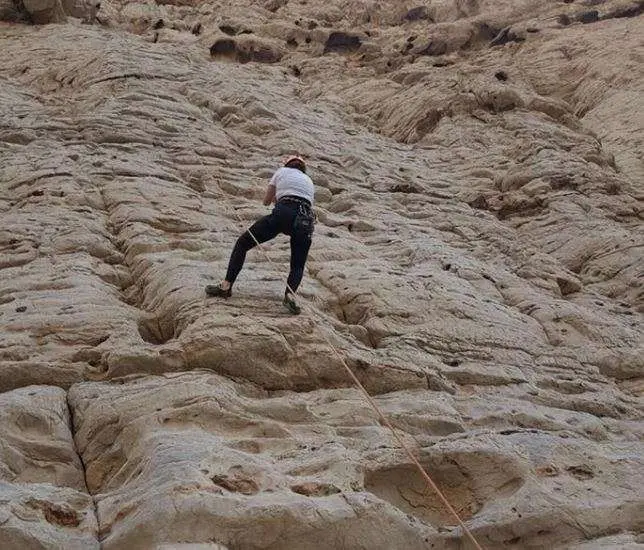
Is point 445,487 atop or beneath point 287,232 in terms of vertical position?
beneath

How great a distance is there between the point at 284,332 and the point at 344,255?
13.5 feet

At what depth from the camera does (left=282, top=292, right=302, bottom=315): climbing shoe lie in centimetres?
916

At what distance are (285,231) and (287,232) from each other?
0.03 m

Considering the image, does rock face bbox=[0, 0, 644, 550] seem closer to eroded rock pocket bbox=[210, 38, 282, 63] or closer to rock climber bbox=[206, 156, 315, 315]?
rock climber bbox=[206, 156, 315, 315]

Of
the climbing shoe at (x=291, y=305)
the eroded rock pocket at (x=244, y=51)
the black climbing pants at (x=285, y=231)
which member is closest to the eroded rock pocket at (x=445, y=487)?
the climbing shoe at (x=291, y=305)

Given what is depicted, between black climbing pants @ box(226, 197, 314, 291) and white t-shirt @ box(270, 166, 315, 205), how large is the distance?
0.13m

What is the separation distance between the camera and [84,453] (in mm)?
6906

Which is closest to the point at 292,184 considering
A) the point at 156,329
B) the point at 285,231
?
the point at 285,231

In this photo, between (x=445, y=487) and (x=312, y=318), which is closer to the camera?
(x=445, y=487)

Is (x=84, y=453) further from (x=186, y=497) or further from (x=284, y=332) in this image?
(x=284, y=332)

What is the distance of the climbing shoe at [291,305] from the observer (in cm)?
916

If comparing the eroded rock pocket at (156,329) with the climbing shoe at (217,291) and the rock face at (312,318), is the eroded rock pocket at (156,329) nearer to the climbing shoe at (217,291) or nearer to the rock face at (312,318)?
the rock face at (312,318)

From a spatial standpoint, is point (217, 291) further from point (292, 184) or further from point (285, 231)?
point (292, 184)

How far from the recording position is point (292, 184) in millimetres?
9500
